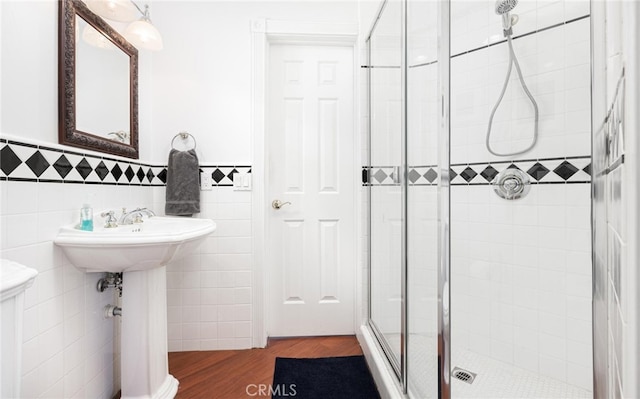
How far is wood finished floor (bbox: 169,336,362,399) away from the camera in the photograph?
4.97ft

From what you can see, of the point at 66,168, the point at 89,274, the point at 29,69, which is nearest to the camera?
Result: the point at 29,69

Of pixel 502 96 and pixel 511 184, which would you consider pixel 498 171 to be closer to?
pixel 511 184

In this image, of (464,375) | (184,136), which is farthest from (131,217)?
(464,375)

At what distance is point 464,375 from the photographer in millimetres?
1448

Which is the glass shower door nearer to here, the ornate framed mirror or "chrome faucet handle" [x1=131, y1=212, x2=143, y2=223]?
"chrome faucet handle" [x1=131, y1=212, x2=143, y2=223]

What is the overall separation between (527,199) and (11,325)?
1890 millimetres

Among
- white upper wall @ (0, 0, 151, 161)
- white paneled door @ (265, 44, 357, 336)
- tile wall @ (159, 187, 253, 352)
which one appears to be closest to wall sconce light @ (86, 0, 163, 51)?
white upper wall @ (0, 0, 151, 161)

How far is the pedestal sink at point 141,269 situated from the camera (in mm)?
1081

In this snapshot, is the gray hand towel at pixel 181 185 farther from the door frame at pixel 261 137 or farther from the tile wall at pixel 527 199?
the tile wall at pixel 527 199

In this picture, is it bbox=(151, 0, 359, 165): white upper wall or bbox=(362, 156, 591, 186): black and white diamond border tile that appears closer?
bbox=(362, 156, 591, 186): black and white diamond border tile

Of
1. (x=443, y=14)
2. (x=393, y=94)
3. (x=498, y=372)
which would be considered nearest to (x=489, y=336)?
(x=498, y=372)

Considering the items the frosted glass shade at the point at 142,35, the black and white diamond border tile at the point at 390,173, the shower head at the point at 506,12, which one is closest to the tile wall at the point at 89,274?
the frosted glass shade at the point at 142,35

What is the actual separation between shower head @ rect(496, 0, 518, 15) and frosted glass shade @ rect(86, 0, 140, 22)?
69.7 inches

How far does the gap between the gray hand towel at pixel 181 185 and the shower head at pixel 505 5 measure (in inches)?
71.1
